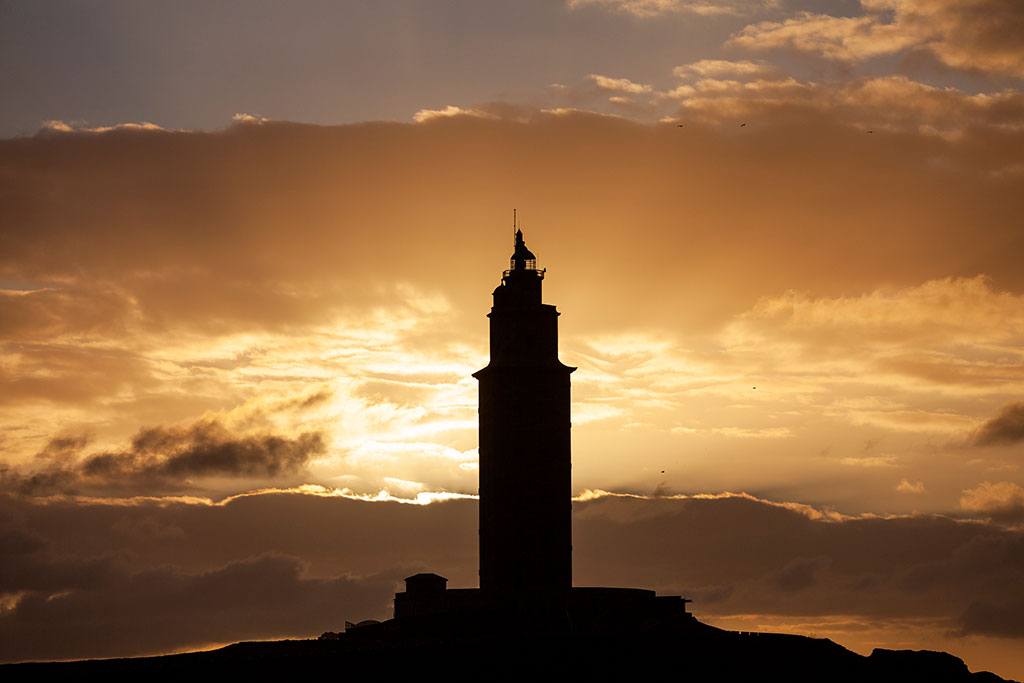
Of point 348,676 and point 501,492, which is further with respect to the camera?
point 501,492

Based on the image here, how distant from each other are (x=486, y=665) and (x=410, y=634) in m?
7.38

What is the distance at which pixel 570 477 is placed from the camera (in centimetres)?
7294

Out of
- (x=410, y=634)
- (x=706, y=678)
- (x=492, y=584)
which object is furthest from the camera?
(x=492, y=584)

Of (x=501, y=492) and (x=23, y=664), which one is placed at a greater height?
(x=501, y=492)

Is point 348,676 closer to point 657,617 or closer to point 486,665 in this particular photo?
point 486,665

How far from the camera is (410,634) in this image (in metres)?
64.0

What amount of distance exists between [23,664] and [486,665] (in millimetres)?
16004

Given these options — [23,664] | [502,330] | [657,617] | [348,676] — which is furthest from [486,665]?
[502,330]

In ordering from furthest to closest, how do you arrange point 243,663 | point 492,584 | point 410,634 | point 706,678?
1. point 492,584
2. point 410,634
3. point 706,678
4. point 243,663

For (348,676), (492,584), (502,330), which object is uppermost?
(502,330)

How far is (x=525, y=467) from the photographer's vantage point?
72.0m

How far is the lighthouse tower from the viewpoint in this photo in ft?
→ 235

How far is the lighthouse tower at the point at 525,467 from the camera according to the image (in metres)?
71.8

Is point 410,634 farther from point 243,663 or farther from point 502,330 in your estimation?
point 502,330
